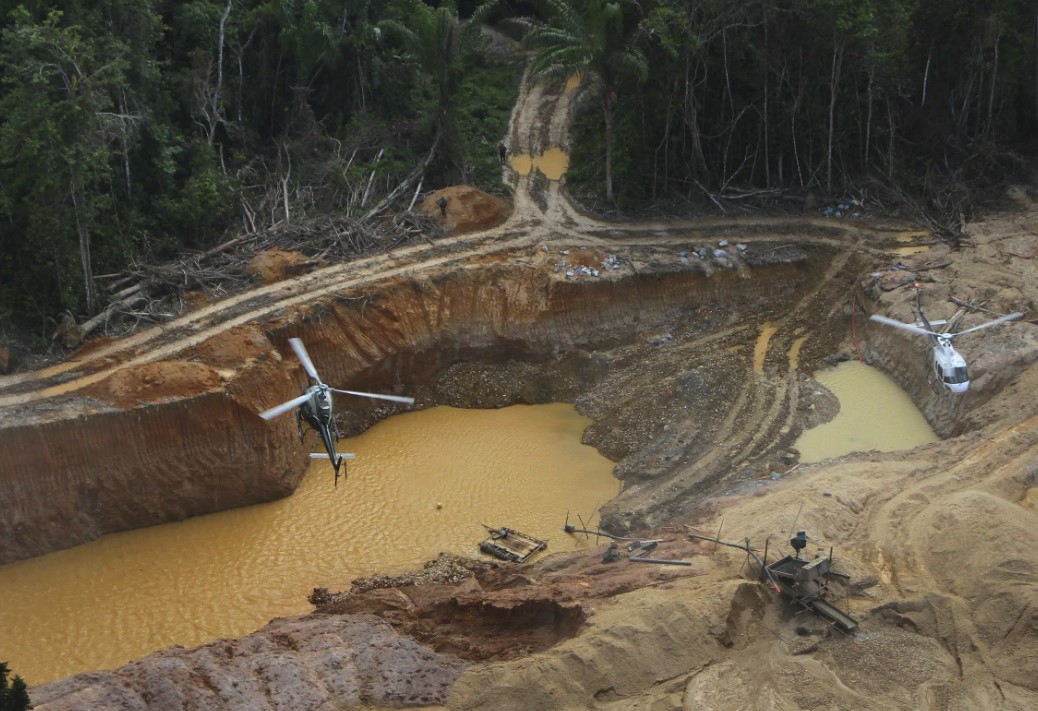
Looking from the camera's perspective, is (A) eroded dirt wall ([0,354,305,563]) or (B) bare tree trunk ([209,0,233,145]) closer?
(A) eroded dirt wall ([0,354,305,563])

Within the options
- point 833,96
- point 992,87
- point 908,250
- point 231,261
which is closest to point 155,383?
point 231,261

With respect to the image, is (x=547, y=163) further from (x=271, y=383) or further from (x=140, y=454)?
Answer: (x=140, y=454)

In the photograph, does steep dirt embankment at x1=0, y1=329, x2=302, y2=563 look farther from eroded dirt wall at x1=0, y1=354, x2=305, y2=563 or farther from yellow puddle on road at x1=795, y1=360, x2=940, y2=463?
yellow puddle on road at x1=795, y1=360, x2=940, y2=463

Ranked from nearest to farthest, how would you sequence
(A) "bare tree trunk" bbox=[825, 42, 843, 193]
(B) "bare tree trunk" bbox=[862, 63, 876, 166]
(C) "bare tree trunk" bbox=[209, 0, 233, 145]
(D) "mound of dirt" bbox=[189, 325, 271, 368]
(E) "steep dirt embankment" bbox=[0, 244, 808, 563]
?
(E) "steep dirt embankment" bbox=[0, 244, 808, 563]
(D) "mound of dirt" bbox=[189, 325, 271, 368]
(A) "bare tree trunk" bbox=[825, 42, 843, 193]
(B) "bare tree trunk" bbox=[862, 63, 876, 166]
(C) "bare tree trunk" bbox=[209, 0, 233, 145]

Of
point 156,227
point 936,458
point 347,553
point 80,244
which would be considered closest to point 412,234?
point 156,227

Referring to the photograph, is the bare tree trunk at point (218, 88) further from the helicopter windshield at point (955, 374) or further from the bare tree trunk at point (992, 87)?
the bare tree trunk at point (992, 87)

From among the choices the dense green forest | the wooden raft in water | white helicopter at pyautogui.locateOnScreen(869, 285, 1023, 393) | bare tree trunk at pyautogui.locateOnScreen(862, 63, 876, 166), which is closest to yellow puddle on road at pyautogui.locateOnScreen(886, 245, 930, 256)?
the dense green forest
